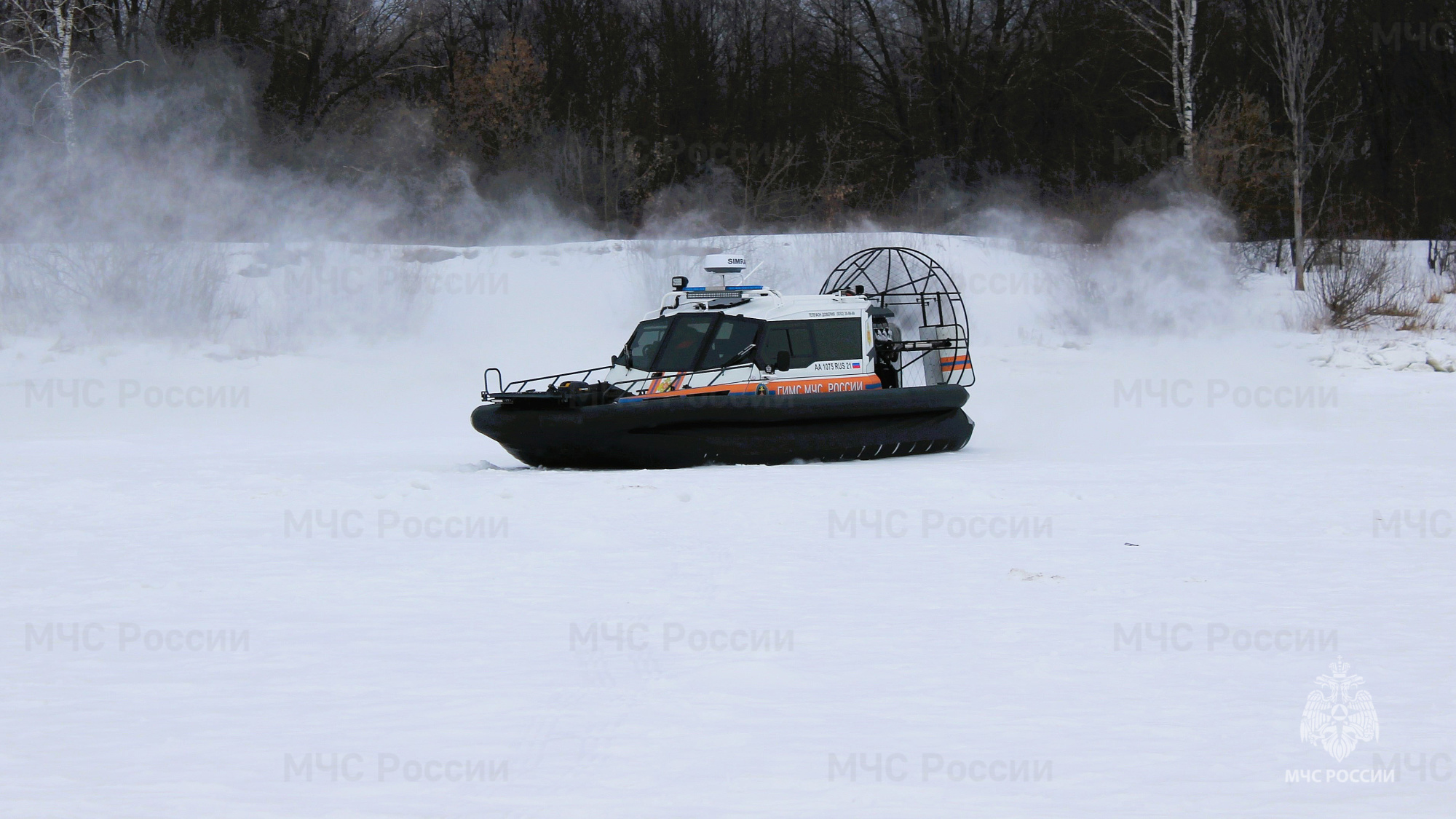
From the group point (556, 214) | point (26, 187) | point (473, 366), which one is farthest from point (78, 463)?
point (556, 214)

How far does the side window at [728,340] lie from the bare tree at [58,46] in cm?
1429

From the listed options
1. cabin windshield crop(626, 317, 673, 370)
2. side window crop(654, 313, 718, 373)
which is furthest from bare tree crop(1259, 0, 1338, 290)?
cabin windshield crop(626, 317, 673, 370)

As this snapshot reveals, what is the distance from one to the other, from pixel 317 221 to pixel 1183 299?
45.0ft

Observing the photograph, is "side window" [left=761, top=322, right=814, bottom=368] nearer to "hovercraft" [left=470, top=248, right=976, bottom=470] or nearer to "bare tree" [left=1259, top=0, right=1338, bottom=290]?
"hovercraft" [left=470, top=248, right=976, bottom=470]

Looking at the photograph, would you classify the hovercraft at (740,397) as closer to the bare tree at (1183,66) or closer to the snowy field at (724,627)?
the snowy field at (724,627)

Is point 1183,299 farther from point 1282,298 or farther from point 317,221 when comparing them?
point 317,221

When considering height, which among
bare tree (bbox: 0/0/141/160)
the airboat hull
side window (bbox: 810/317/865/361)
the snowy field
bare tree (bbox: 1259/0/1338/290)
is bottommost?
the snowy field

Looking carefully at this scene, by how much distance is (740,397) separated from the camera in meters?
10.2

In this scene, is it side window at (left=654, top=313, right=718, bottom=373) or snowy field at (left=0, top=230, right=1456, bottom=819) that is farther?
side window at (left=654, top=313, right=718, bottom=373)

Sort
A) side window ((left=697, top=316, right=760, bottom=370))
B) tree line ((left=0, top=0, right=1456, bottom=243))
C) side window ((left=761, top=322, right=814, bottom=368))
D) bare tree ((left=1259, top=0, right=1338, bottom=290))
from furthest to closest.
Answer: tree line ((left=0, top=0, right=1456, bottom=243)) → bare tree ((left=1259, top=0, right=1338, bottom=290)) → side window ((left=761, top=322, right=814, bottom=368)) → side window ((left=697, top=316, right=760, bottom=370))

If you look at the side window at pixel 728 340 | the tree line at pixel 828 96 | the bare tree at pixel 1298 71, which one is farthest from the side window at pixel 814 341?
the bare tree at pixel 1298 71

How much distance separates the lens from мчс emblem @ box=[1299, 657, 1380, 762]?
3979mm

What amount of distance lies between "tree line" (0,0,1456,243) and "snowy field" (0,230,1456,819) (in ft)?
39.5

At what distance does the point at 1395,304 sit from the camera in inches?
754
